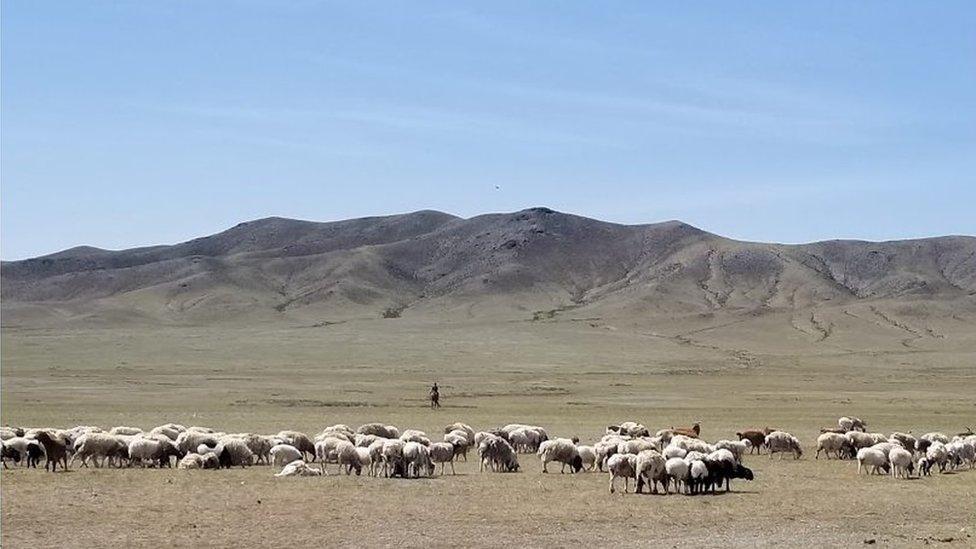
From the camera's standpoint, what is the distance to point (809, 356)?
100 m

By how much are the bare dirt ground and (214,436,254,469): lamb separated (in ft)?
2.73

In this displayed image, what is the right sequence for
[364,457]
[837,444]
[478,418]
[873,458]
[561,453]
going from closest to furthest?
[364,457]
[873,458]
[561,453]
[837,444]
[478,418]

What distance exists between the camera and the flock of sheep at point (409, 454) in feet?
70.7

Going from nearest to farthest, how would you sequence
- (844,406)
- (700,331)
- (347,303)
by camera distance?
1. (844,406)
2. (700,331)
3. (347,303)

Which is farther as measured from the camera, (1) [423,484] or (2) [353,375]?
(2) [353,375]

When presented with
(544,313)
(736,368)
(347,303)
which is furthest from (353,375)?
(347,303)

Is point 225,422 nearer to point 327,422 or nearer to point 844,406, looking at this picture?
point 327,422

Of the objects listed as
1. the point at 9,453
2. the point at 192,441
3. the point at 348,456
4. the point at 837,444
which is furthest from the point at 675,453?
the point at 9,453

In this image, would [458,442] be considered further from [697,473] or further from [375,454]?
[697,473]

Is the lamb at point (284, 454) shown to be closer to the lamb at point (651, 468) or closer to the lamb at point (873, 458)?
the lamb at point (651, 468)

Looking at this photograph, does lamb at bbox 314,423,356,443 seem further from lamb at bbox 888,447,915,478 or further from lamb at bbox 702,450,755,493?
lamb at bbox 888,447,915,478

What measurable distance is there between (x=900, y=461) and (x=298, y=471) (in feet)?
42.4

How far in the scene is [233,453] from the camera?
24359 mm

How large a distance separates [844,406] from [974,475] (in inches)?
924
